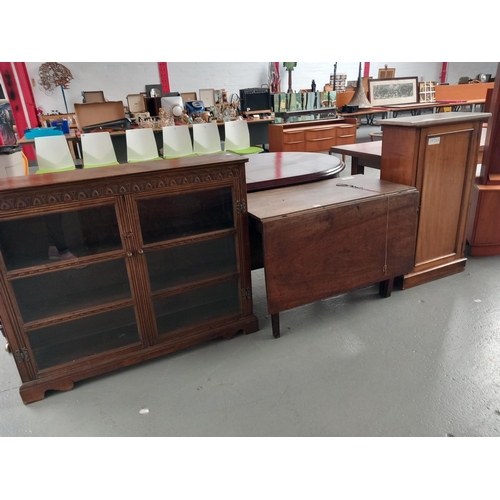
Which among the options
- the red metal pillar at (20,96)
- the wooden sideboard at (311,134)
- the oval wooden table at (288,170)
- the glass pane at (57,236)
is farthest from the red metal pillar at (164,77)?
the glass pane at (57,236)

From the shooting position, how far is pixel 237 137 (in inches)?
173

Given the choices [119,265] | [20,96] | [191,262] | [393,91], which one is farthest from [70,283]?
[20,96]

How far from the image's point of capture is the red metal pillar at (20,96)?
7.38 meters

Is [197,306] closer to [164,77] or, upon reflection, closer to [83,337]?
[83,337]

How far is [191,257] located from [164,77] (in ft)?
27.0

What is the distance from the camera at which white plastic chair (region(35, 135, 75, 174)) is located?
11.6ft

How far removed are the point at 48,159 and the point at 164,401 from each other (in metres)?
2.88

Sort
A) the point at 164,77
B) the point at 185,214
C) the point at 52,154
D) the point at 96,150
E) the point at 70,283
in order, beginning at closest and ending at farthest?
1. the point at 70,283
2. the point at 185,214
3. the point at 52,154
4. the point at 96,150
5. the point at 164,77

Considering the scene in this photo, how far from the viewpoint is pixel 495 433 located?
1443 millimetres

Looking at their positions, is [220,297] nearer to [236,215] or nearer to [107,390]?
[236,215]

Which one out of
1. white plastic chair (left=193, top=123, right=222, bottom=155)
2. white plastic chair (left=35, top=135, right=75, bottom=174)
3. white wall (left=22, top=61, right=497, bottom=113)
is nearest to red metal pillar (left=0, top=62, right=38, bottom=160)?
white wall (left=22, top=61, right=497, bottom=113)

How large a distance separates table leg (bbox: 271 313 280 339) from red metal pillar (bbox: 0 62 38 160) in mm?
7149

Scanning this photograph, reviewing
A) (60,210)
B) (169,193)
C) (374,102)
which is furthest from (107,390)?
(374,102)

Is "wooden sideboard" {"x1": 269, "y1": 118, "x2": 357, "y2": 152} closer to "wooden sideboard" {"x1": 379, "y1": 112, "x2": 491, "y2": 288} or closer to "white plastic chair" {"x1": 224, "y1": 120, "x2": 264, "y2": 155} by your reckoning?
"white plastic chair" {"x1": 224, "y1": 120, "x2": 264, "y2": 155}
